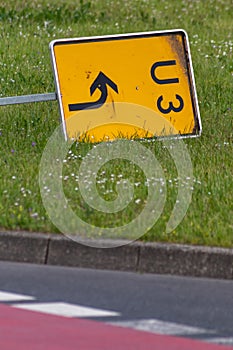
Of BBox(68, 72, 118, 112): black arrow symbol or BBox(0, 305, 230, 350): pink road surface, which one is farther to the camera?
BBox(68, 72, 118, 112): black arrow symbol

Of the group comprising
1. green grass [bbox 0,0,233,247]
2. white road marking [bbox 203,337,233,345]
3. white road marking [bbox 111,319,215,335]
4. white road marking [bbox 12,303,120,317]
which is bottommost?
white road marking [bbox 203,337,233,345]

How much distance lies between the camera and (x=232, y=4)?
18844 mm

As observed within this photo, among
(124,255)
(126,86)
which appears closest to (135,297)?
(124,255)

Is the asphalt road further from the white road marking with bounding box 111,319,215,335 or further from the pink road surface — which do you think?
the pink road surface

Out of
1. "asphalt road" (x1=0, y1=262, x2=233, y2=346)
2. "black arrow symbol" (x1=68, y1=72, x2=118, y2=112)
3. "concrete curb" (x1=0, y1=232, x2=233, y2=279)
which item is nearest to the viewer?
"asphalt road" (x1=0, y1=262, x2=233, y2=346)

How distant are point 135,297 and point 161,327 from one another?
0.72 metres

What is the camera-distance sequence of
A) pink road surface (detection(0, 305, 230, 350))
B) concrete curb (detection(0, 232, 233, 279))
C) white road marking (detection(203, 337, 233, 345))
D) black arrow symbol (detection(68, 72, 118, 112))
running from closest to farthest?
pink road surface (detection(0, 305, 230, 350)) → white road marking (detection(203, 337, 233, 345)) → concrete curb (detection(0, 232, 233, 279)) → black arrow symbol (detection(68, 72, 118, 112))

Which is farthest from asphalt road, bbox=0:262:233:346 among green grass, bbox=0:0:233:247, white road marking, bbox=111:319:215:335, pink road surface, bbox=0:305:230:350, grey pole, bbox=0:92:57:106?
grey pole, bbox=0:92:57:106

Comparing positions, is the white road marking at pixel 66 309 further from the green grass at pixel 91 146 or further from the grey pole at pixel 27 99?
the grey pole at pixel 27 99

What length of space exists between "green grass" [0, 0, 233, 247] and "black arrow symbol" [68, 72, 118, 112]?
34cm

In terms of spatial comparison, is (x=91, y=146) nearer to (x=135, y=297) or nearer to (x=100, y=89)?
(x=100, y=89)

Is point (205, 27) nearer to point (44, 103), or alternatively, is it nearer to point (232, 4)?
point (232, 4)

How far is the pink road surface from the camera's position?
593cm

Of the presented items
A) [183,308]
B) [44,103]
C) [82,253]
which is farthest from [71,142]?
[183,308]
